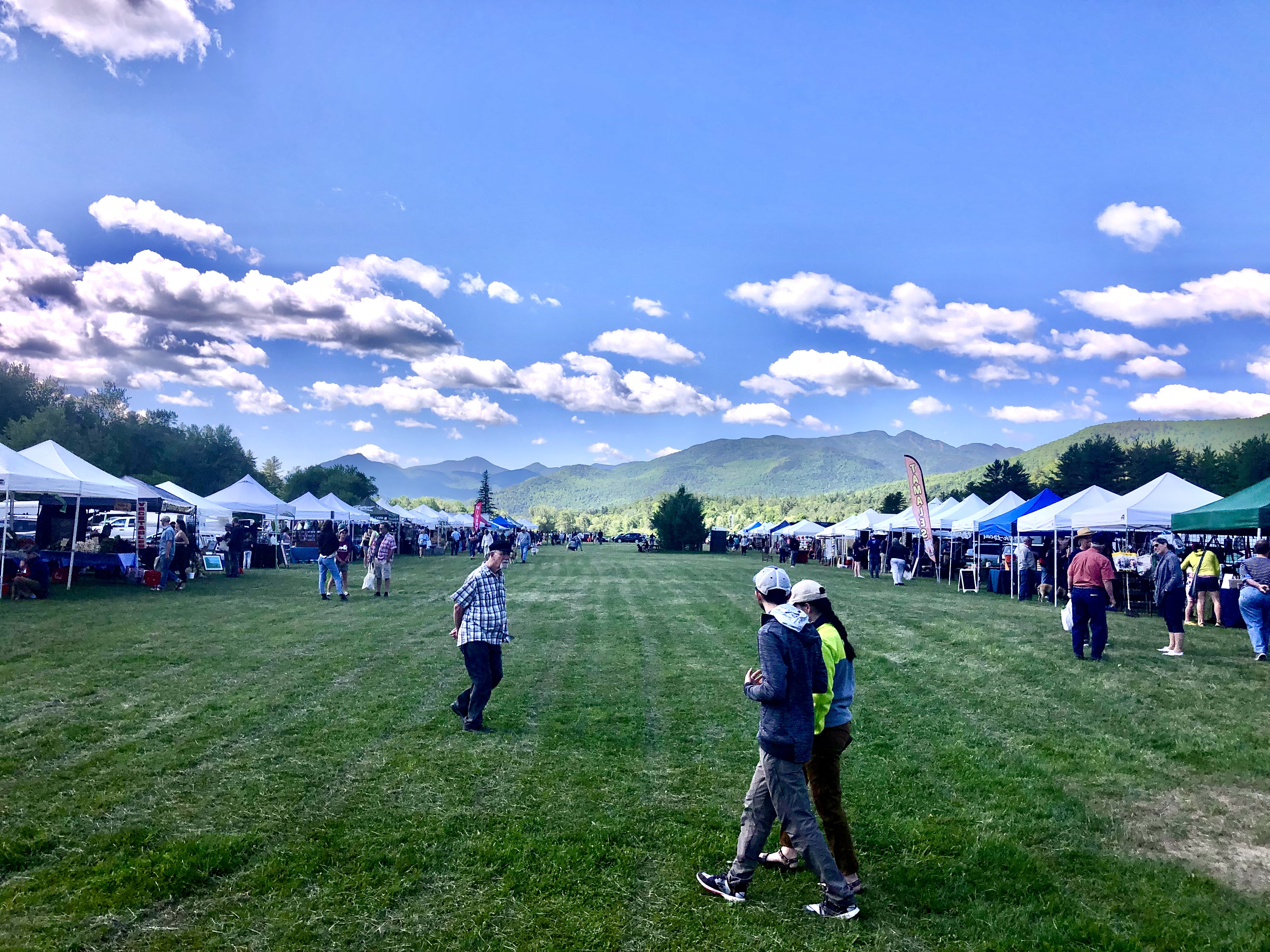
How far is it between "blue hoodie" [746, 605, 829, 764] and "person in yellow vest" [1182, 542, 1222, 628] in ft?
50.0

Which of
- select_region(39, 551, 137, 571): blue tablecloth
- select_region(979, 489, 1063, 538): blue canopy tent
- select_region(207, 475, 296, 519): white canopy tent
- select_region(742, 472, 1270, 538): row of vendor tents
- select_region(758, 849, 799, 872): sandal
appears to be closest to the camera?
select_region(758, 849, 799, 872): sandal

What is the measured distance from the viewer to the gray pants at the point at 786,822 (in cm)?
416

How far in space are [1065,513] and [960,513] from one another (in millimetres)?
11452

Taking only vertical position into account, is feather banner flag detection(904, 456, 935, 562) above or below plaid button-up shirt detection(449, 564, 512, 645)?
above

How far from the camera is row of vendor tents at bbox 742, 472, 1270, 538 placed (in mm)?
15125

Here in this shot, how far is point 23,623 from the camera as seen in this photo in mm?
13383

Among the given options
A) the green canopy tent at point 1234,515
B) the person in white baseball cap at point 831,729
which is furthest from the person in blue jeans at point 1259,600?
the person in white baseball cap at point 831,729

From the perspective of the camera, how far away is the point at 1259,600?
11812 millimetres

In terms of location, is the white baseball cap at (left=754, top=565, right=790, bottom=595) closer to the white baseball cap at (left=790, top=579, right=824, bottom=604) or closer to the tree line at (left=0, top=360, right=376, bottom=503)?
the white baseball cap at (left=790, top=579, right=824, bottom=604)

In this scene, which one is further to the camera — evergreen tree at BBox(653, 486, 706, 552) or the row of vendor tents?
evergreen tree at BBox(653, 486, 706, 552)

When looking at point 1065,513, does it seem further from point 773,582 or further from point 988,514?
point 773,582

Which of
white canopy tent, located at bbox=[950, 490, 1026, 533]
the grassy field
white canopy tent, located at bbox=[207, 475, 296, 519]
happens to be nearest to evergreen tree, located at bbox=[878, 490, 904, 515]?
white canopy tent, located at bbox=[950, 490, 1026, 533]

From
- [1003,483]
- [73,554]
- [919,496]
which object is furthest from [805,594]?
[1003,483]

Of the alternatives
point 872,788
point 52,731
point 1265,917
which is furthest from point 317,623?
point 1265,917
